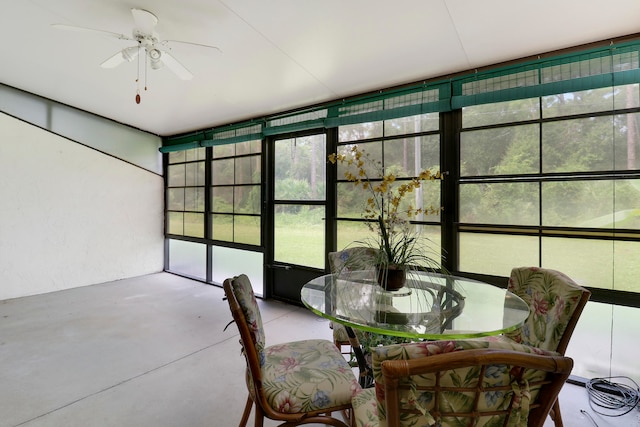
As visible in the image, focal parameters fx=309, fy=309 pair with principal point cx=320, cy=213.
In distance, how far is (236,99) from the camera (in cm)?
367

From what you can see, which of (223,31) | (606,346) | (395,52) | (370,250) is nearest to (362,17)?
(395,52)

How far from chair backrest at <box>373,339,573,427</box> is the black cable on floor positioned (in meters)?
A: 1.89

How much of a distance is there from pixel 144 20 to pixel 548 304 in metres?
3.04

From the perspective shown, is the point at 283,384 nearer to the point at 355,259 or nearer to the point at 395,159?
the point at 355,259

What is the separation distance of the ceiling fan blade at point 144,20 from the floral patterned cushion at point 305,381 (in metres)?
2.36

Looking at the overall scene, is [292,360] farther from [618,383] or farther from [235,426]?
[618,383]

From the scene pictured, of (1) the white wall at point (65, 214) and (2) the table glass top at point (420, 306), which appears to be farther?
(1) the white wall at point (65, 214)

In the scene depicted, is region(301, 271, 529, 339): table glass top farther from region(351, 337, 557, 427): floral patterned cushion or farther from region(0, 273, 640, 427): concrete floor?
region(0, 273, 640, 427): concrete floor

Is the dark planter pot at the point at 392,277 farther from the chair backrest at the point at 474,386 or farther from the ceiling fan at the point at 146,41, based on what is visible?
the ceiling fan at the point at 146,41

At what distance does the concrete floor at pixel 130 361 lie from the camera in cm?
188

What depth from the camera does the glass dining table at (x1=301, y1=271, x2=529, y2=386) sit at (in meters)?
1.29

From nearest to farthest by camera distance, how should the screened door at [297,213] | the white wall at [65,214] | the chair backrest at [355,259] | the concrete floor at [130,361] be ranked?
the concrete floor at [130,361]
the chair backrest at [355,259]
the screened door at [297,213]
the white wall at [65,214]

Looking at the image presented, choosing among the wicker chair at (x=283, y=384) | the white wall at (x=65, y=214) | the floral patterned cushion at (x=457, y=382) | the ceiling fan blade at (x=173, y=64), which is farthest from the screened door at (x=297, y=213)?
the floral patterned cushion at (x=457, y=382)

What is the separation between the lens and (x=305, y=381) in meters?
1.39
